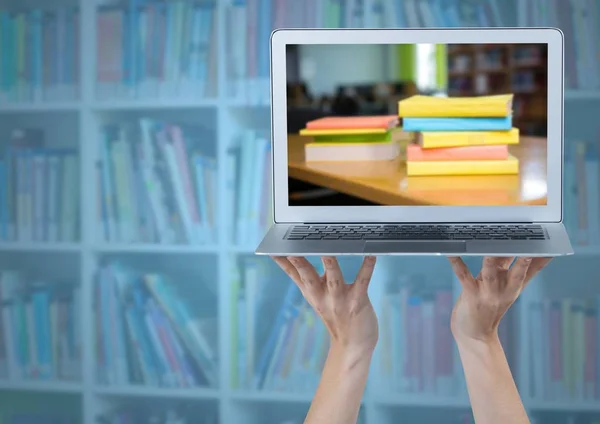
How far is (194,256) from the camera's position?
2361mm

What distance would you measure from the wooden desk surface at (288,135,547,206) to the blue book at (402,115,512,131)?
0.16 ft

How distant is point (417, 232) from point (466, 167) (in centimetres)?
16

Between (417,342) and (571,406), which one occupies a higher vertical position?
(417,342)

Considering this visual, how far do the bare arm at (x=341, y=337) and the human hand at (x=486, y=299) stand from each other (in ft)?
0.41

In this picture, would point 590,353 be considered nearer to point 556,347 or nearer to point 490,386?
point 556,347

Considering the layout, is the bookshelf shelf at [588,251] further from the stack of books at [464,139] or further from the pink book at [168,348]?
the pink book at [168,348]

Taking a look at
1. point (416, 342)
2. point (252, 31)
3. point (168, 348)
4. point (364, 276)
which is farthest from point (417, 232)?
point (168, 348)

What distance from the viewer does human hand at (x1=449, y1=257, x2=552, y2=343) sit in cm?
118

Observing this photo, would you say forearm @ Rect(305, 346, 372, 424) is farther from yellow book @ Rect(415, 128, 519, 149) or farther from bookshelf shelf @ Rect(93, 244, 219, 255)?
bookshelf shelf @ Rect(93, 244, 219, 255)

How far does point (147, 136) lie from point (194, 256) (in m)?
0.34

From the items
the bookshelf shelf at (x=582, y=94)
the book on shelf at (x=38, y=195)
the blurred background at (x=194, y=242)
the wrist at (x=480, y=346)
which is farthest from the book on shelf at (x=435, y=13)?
the wrist at (x=480, y=346)

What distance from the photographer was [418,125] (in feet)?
5.32

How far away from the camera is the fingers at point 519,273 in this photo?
1185 millimetres

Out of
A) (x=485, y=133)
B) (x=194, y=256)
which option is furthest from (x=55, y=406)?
(x=485, y=133)
